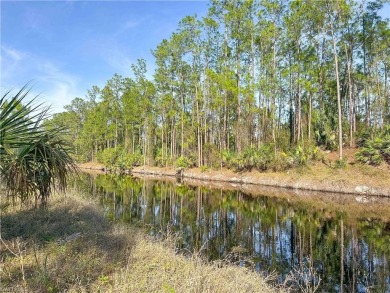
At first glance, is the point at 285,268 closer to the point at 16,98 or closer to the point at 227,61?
the point at 16,98

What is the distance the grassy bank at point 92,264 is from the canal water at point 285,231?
702 millimetres

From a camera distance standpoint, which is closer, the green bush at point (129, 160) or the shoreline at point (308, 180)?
the shoreline at point (308, 180)

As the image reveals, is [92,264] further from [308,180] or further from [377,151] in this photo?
[377,151]

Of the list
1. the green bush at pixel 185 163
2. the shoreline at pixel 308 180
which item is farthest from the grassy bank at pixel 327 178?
the green bush at pixel 185 163

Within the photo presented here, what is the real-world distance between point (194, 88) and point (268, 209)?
32.1 meters

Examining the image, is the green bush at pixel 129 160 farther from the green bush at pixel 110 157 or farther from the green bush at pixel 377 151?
the green bush at pixel 377 151

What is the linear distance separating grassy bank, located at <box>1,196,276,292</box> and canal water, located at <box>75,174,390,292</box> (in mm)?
702

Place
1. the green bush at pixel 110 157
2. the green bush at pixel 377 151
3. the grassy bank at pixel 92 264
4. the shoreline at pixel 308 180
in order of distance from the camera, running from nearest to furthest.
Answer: the grassy bank at pixel 92 264, the shoreline at pixel 308 180, the green bush at pixel 377 151, the green bush at pixel 110 157

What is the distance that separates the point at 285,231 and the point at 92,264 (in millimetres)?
9381

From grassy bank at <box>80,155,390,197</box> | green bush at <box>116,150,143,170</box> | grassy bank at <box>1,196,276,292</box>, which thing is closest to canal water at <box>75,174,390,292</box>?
grassy bank at <box>1,196,276,292</box>

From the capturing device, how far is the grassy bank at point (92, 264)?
558cm

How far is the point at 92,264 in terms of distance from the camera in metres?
6.76

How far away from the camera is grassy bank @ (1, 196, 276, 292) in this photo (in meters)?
5.58

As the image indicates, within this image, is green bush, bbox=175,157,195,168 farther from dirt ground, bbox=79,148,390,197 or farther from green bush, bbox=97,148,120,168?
green bush, bbox=97,148,120,168
